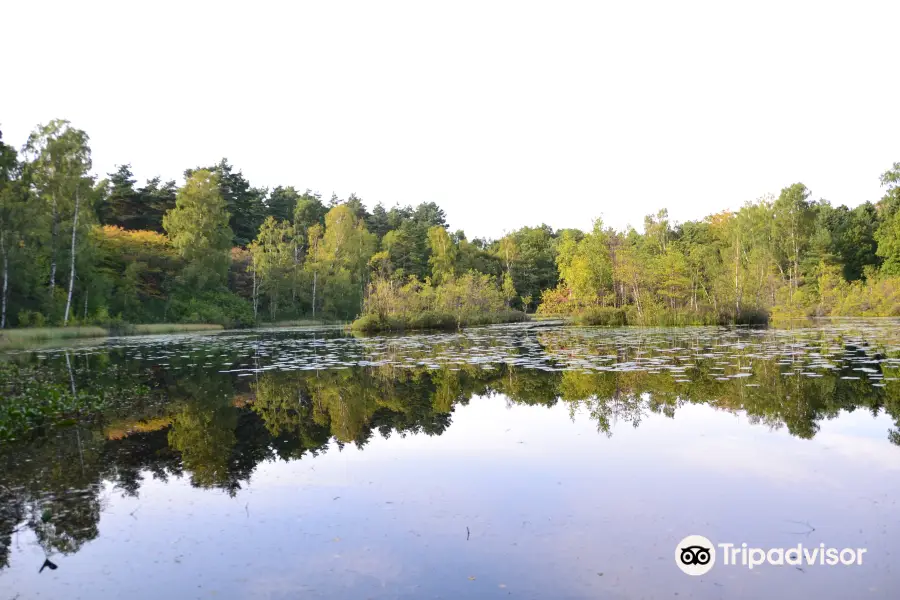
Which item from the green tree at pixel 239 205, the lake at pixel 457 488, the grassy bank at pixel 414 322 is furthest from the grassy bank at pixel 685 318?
the green tree at pixel 239 205

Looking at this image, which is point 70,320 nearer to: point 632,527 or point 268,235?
point 268,235

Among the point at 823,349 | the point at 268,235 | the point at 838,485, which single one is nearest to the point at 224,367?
the point at 838,485

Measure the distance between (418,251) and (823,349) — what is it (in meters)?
56.0

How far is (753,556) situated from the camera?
4094 millimetres

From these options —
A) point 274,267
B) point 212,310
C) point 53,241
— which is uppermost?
point 53,241

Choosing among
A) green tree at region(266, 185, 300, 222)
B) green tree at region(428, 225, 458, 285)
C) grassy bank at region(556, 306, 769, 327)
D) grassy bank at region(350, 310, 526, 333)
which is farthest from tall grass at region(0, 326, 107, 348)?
green tree at region(428, 225, 458, 285)

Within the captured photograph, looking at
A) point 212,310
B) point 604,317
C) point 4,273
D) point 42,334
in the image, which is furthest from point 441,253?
point 4,273

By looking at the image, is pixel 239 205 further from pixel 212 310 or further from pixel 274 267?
pixel 212 310

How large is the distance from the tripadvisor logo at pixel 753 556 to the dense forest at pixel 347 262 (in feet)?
102

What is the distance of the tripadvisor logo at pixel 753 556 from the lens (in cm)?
396

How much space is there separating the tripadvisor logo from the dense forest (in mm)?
31133

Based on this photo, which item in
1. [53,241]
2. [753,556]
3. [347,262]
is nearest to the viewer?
[753,556]

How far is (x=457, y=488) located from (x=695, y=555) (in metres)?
2.40

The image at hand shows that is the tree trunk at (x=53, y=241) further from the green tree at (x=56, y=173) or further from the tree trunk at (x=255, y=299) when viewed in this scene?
the tree trunk at (x=255, y=299)
